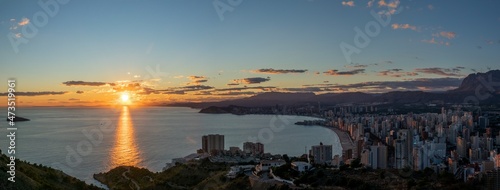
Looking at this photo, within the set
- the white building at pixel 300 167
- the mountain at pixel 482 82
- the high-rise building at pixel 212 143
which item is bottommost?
the high-rise building at pixel 212 143

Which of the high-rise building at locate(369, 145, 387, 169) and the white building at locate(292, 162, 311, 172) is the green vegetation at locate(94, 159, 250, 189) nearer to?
the white building at locate(292, 162, 311, 172)

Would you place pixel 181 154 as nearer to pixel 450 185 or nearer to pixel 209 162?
pixel 209 162

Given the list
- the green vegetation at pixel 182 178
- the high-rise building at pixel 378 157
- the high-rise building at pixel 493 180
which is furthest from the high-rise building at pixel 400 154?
the high-rise building at pixel 493 180

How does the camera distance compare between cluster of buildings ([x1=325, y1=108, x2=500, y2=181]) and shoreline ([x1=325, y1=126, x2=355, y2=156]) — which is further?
shoreline ([x1=325, y1=126, x2=355, y2=156])

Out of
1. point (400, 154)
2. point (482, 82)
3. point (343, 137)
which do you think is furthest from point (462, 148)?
point (482, 82)

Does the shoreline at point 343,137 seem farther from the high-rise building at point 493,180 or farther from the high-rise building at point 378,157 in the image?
the high-rise building at point 493,180

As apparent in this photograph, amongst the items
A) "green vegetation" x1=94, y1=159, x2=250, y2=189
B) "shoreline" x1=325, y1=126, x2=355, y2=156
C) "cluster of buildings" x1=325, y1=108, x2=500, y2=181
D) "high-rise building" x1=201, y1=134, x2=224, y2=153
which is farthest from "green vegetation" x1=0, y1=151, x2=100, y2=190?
"shoreline" x1=325, y1=126, x2=355, y2=156

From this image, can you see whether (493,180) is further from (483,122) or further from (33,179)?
(483,122)

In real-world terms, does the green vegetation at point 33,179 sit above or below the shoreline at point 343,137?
above

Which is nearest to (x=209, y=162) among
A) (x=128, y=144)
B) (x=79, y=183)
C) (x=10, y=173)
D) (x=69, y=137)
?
(x=79, y=183)
